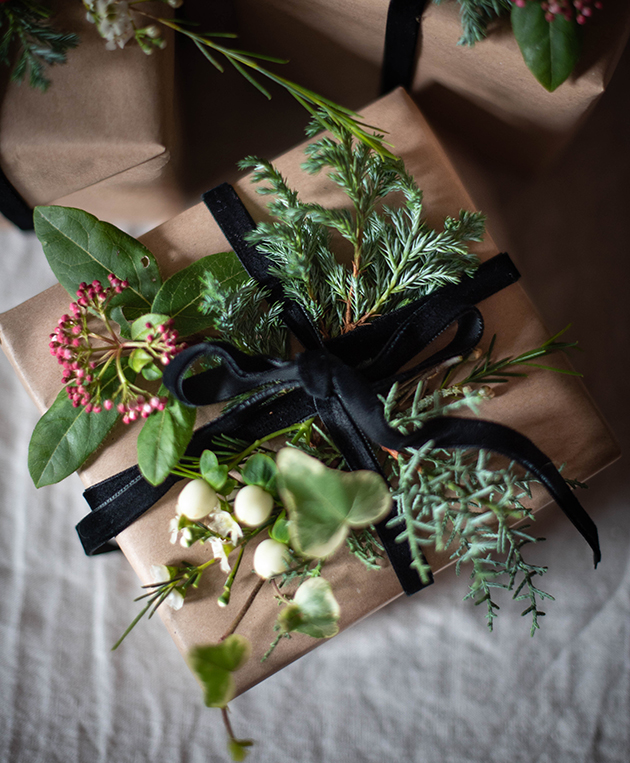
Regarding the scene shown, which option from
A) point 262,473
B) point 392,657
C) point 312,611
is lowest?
point 392,657

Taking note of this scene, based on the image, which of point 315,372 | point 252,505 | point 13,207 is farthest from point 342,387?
point 13,207

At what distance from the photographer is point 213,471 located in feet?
1.49

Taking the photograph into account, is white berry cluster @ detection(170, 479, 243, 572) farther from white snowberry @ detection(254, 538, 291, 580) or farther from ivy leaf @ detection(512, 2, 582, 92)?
ivy leaf @ detection(512, 2, 582, 92)

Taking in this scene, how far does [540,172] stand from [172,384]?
65 cm

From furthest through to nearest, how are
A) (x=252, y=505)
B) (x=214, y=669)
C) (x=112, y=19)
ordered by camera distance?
1. (x=112, y=19)
2. (x=252, y=505)
3. (x=214, y=669)

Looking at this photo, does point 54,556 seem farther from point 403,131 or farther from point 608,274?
point 608,274

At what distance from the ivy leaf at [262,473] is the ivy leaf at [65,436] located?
16cm

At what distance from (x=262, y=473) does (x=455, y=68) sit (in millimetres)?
518

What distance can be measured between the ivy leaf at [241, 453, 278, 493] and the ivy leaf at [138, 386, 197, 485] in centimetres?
7

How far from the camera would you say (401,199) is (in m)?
0.57

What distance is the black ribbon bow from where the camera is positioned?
0.46 m

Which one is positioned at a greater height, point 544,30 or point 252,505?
point 544,30

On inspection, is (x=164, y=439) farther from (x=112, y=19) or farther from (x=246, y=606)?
(x=112, y=19)

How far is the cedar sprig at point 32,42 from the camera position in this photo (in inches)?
22.1
